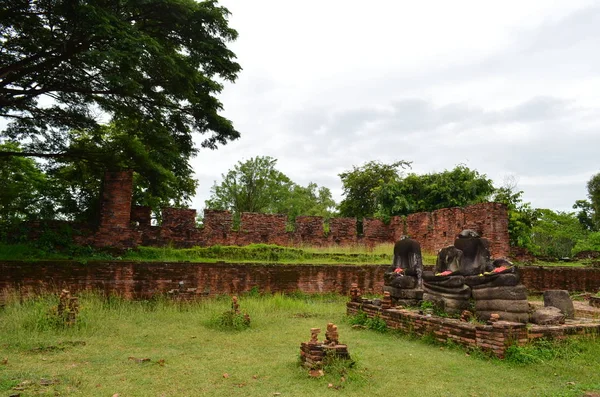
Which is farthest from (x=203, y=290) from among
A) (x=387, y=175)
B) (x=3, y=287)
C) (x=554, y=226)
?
(x=554, y=226)

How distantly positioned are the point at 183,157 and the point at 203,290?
4.25m

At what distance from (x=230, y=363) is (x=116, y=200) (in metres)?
7.65

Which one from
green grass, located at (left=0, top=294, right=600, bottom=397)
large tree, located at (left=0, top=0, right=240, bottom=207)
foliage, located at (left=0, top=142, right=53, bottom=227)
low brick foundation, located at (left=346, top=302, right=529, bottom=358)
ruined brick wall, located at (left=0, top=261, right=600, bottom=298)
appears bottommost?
green grass, located at (left=0, top=294, right=600, bottom=397)

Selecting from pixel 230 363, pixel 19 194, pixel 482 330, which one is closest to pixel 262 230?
pixel 19 194

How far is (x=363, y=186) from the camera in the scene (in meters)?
30.0

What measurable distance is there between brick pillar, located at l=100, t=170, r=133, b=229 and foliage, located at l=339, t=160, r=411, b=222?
1920 cm

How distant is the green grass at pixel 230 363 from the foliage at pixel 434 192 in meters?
13.6

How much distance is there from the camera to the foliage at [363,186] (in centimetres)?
2956

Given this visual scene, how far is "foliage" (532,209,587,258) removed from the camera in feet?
91.8

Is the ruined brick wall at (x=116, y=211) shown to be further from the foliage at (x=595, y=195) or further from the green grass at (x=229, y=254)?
the foliage at (x=595, y=195)

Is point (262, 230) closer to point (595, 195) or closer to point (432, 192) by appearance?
point (432, 192)

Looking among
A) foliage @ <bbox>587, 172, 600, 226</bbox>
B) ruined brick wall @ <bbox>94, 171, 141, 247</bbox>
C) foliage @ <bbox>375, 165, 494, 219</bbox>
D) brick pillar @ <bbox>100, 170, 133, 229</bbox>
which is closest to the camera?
ruined brick wall @ <bbox>94, 171, 141, 247</bbox>

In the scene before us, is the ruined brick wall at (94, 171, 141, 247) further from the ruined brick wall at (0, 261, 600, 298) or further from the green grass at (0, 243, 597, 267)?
the ruined brick wall at (0, 261, 600, 298)

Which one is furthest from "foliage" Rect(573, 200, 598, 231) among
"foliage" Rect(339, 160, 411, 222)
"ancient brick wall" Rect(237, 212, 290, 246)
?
"ancient brick wall" Rect(237, 212, 290, 246)
